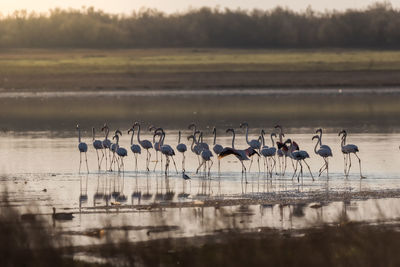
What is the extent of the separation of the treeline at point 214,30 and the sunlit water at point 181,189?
56.4 meters

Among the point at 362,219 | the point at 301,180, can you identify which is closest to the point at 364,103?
the point at 301,180

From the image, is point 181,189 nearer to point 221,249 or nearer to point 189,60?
point 221,249

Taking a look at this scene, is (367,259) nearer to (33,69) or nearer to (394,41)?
(33,69)

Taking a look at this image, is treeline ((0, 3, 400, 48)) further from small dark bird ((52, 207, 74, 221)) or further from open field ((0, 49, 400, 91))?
small dark bird ((52, 207, 74, 221))

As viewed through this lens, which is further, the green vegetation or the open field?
the green vegetation

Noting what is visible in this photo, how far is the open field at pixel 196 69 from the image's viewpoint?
54.3m

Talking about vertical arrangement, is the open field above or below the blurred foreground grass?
above

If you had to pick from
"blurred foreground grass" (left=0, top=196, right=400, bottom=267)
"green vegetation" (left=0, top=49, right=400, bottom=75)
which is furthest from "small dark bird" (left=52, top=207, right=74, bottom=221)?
"green vegetation" (left=0, top=49, right=400, bottom=75)

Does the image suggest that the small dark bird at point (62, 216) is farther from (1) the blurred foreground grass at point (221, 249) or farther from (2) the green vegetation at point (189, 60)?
(2) the green vegetation at point (189, 60)

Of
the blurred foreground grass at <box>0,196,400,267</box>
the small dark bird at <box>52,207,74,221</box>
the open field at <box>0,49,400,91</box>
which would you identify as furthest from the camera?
the open field at <box>0,49,400,91</box>

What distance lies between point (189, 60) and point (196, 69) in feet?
24.2

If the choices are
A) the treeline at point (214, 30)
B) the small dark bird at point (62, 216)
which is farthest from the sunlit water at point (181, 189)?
the treeline at point (214, 30)

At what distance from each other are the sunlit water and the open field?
90.5 ft

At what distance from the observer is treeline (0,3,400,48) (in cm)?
8212
